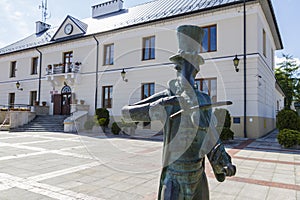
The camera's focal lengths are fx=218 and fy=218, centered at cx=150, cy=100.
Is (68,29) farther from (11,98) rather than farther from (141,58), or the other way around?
(11,98)

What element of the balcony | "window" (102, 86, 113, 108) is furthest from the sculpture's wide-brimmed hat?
the balcony

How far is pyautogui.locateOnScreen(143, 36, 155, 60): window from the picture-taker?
1499cm


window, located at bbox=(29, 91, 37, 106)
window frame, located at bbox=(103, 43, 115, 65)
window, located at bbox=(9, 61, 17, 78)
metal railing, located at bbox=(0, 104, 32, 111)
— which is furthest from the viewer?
window, located at bbox=(9, 61, 17, 78)

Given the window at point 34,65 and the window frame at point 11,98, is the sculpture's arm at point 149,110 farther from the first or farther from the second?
the window frame at point 11,98

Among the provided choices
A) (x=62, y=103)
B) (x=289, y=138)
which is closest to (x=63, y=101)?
(x=62, y=103)

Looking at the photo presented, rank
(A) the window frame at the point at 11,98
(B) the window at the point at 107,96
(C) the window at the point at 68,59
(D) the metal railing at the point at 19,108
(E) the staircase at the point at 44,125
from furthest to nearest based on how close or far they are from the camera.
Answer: (A) the window frame at the point at 11,98 → (C) the window at the point at 68,59 → (D) the metal railing at the point at 19,108 → (B) the window at the point at 107,96 → (E) the staircase at the point at 44,125

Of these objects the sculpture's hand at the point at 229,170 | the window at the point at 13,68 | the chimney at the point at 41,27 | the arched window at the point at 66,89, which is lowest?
the sculpture's hand at the point at 229,170

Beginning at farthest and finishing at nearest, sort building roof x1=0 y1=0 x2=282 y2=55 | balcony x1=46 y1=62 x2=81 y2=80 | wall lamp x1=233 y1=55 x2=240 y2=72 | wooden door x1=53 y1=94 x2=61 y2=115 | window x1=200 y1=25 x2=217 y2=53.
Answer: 1. wooden door x1=53 y1=94 x2=61 y2=115
2. balcony x1=46 y1=62 x2=81 y2=80
3. building roof x1=0 y1=0 x2=282 y2=55
4. window x1=200 y1=25 x2=217 y2=53
5. wall lamp x1=233 y1=55 x2=240 y2=72

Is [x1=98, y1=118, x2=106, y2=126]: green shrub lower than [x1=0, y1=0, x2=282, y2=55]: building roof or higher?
lower

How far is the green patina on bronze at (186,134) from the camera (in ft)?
4.95

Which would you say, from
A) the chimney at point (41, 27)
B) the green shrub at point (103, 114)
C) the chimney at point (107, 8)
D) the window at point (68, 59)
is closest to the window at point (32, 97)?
the window at point (68, 59)

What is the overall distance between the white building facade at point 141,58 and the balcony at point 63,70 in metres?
0.08

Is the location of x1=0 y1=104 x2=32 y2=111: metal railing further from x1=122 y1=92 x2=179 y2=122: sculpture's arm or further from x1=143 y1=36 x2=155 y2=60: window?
x1=122 y1=92 x2=179 y2=122: sculpture's arm

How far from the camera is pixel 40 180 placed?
4.27 meters
